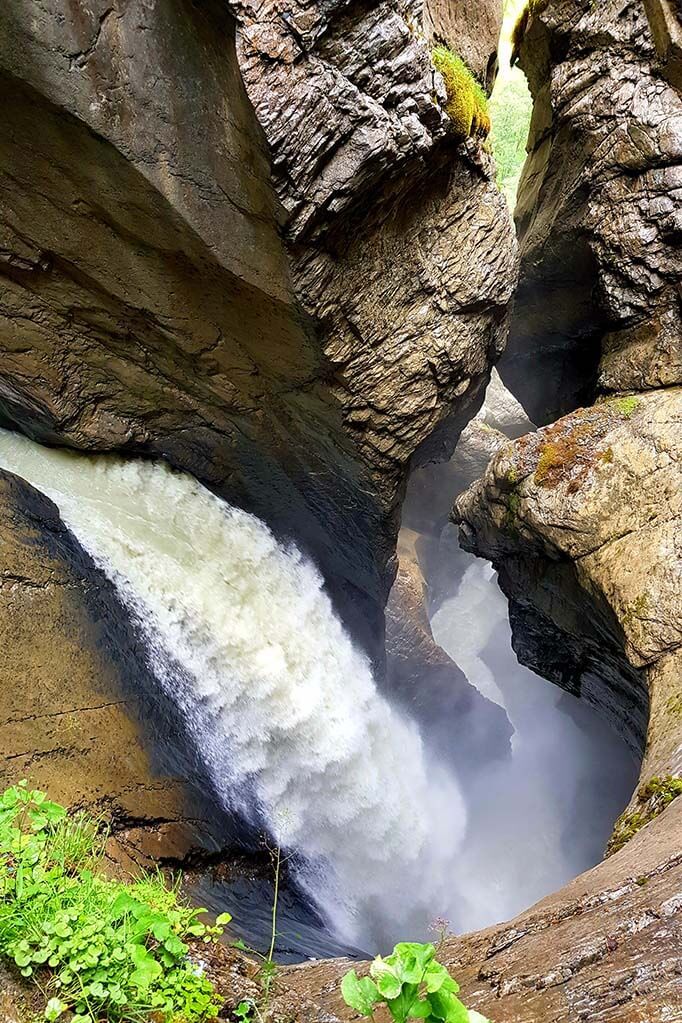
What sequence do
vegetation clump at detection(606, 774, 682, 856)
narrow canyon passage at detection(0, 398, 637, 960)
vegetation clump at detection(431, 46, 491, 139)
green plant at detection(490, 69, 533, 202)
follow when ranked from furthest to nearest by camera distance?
green plant at detection(490, 69, 533, 202)
narrow canyon passage at detection(0, 398, 637, 960)
vegetation clump at detection(431, 46, 491, 139)
vegetation clump at detection(606, 774, 682, 856)

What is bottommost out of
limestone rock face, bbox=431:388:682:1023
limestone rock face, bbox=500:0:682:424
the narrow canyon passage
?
the narrow canyon passage

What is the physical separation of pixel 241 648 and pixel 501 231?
5.39m

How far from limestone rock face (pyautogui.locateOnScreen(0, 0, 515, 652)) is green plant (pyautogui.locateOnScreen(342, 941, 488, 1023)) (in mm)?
4807

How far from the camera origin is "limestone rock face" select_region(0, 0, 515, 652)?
15.0 feet

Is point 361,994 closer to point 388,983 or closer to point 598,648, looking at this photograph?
point 388,983

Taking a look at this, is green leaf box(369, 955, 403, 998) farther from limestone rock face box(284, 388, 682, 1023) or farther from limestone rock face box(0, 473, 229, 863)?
limestone rock face box(0, 473, 229, 863)

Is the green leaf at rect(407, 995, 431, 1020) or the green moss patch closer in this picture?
the green leaf at rect(407, 995, 431, 1020)

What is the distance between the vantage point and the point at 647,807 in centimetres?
446

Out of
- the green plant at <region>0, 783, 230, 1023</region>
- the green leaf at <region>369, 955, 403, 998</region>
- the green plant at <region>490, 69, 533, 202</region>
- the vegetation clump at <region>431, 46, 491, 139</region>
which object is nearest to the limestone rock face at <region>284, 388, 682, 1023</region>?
the green plant at <region>0, 783, 230, 1023</region>

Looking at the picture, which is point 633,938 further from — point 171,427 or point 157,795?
point 171,427

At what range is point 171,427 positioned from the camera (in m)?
7.51

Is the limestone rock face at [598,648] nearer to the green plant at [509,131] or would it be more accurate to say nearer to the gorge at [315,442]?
the gorge at [315,442]

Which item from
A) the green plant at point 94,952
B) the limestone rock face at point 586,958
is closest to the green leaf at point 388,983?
the limestone rock face at point 586,958

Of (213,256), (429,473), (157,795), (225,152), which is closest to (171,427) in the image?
(213,256)
